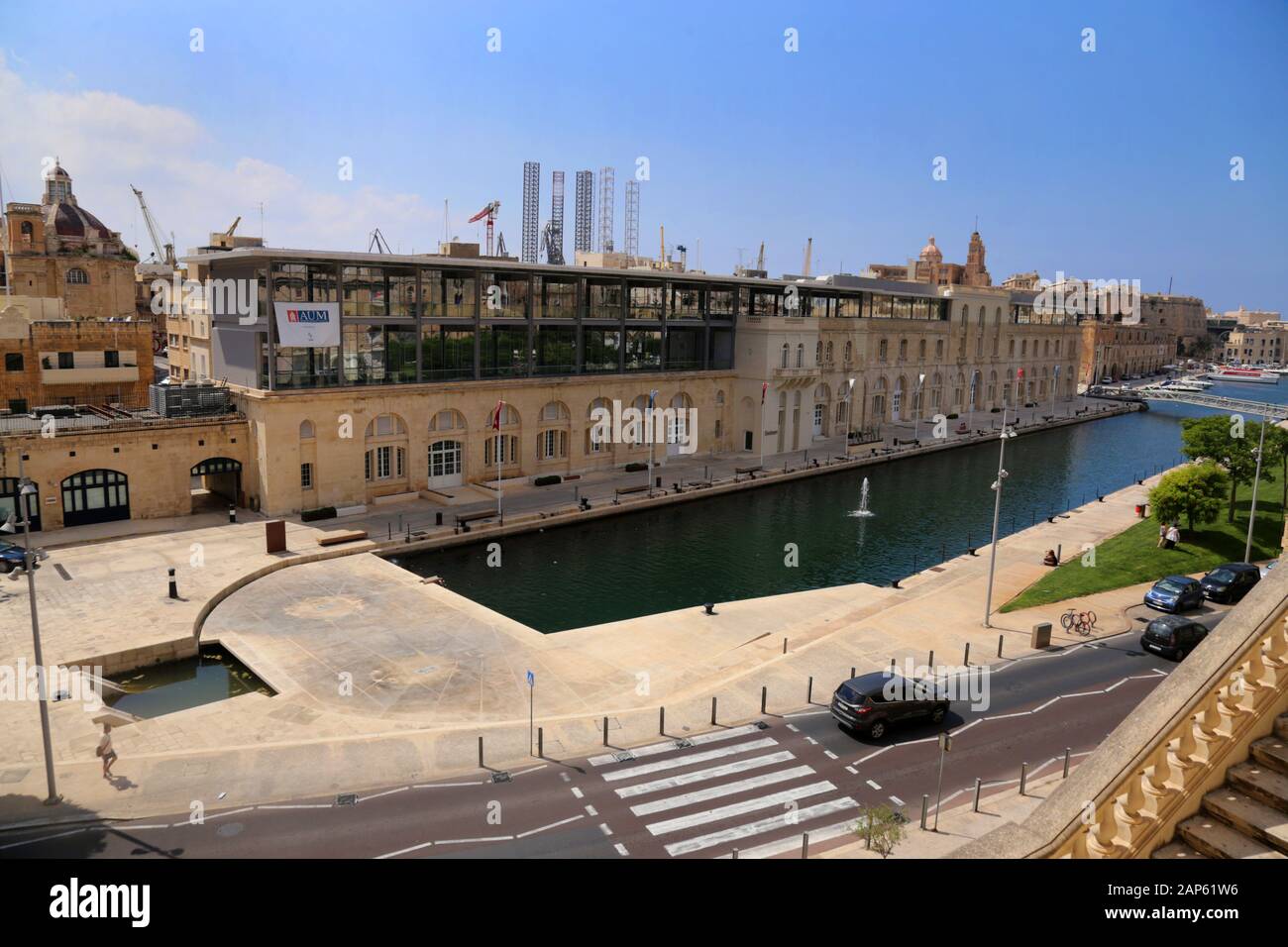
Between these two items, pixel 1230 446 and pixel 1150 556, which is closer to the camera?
pixel 1150 556

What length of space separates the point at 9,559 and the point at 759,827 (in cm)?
3365

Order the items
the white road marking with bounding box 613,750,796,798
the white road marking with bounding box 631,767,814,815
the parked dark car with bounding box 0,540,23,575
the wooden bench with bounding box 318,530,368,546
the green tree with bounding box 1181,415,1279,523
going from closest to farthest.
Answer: the white road marking with bounding box 631,767,814,815, the white road marking with bounding box 613,750,796,798, the parked dark car with bounding box 0,540,23,575, the wooden bench with bounding box 318,530,368,546, the green tree with bounding box 1181,415,1279,523

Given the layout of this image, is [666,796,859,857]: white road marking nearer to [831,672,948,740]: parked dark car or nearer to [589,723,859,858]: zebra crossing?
[589,723,859,858]: zebra crossing

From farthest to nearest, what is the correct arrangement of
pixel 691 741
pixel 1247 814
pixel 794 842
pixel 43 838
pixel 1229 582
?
pixel 1229 582
pixel 691 741
pixel 794 842
pixel 43 838
pixel 1247 814

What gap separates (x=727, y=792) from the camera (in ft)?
69.3

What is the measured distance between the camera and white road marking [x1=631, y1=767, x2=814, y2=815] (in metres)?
20.3

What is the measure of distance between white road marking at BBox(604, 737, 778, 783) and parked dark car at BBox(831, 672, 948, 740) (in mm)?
2230

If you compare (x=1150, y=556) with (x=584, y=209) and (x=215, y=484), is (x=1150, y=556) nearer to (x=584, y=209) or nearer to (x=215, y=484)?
(x=215, y=484)

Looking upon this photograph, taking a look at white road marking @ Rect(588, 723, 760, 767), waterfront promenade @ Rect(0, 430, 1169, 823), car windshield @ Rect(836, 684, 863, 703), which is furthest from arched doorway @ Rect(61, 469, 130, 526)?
car windshield @ Rect(836, 684, 863, 703)

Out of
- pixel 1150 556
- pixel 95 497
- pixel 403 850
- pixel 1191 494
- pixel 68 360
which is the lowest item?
pixel 403 850

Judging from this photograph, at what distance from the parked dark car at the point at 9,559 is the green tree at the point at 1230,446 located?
57.0 m

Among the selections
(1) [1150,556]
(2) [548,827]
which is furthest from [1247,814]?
(1) [1150,556]

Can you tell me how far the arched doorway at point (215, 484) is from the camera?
4809cm
